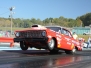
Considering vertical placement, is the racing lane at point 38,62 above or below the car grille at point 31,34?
below

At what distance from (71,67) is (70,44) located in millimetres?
6888

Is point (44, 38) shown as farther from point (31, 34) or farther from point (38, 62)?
point (38, 62)

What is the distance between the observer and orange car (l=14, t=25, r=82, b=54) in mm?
12750

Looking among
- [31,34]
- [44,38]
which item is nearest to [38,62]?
[44,38]

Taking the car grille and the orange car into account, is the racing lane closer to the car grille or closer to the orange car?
the orange car

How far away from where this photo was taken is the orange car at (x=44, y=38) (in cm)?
1275

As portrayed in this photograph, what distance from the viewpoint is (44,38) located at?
1261cm

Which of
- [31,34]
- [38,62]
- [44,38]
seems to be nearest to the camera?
[38,62]

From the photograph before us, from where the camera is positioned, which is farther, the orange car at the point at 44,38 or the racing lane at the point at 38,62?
the orange car at the point at 44,38

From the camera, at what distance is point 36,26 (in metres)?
13.3

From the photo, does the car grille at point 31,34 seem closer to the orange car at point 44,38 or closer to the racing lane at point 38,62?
the orange car at point 44,38

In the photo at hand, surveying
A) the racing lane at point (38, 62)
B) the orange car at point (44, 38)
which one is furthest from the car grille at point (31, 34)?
the racing lane at point (38, 62)

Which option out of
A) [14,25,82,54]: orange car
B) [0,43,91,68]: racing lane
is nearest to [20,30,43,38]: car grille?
[14,25,82,54]: orange car

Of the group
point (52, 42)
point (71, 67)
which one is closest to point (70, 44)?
point (52, 42)
